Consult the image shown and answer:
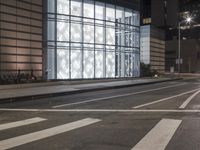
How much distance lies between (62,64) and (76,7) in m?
6.67

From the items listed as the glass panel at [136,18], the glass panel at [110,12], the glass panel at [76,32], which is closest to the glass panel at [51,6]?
the glass panel at [76,32]

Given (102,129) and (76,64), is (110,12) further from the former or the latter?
(102,129)

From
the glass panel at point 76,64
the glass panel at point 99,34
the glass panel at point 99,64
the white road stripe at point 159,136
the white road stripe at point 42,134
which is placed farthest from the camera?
the glass panel at point 99,34

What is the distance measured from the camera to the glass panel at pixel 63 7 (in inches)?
1270

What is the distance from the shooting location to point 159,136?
7.78m

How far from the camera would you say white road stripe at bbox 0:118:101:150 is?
712cm

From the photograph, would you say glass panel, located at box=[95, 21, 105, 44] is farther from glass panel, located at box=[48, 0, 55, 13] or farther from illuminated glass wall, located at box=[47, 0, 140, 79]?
glass panel, located at box=[48, 0, 55, 13]

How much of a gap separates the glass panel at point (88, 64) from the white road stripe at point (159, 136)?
2557 centimetres

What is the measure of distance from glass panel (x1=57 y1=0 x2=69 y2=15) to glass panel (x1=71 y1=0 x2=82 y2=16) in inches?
31.4

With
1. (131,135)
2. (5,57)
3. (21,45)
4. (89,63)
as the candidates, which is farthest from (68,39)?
(131,135)

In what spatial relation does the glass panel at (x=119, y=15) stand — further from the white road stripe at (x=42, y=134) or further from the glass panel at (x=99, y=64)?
the white road stripe at (x=42, y=134)

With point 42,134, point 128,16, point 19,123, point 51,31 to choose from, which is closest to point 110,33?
point 128,16

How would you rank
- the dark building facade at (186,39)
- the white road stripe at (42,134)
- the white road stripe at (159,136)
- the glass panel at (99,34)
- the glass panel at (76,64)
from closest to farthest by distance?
the white road stripe at (159,136) < the white road stripe at (42,134) < the glass panel at (76,64) < the glass panel at (99,34) < the dark building facade at (186,39)

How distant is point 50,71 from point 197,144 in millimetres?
25541
